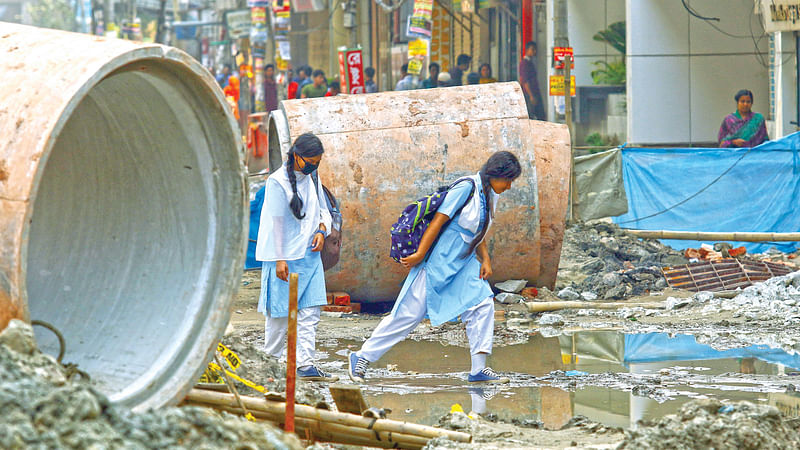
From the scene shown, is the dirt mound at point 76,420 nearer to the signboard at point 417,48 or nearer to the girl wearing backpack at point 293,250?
the girl wearing backpack at point 293,250

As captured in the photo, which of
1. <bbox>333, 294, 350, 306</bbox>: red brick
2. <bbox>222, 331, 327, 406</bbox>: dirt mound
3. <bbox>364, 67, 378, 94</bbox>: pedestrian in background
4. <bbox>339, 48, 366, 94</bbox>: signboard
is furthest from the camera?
<bbox>364, 67, 378, 94</bbox>: pedestrian in background

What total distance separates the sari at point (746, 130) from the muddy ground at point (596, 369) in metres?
2.83

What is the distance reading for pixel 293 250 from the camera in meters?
7.13

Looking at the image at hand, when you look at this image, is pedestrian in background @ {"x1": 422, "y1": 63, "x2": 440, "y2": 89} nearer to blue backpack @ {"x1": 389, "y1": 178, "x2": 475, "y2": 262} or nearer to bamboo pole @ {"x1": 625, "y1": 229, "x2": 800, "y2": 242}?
bamboo pole @ {"x1": 625, "y1": 229, "x2": 800, "y2": 242}

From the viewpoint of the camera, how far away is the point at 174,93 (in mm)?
4527

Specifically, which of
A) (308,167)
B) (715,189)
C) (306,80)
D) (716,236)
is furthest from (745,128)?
(306,80)

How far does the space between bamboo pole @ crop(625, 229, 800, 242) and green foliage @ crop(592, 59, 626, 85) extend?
25.8 feet

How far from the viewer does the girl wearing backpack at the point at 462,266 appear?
270 inches

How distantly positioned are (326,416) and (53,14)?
268ft

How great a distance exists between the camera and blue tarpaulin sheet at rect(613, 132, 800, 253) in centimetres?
1198

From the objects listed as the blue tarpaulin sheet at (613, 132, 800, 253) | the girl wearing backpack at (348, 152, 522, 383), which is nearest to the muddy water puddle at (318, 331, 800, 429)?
the girl wearing backpack at (348, 152, 522, 383)

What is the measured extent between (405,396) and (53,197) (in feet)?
8.17

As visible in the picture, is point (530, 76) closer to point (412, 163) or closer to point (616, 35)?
point (616, 35)

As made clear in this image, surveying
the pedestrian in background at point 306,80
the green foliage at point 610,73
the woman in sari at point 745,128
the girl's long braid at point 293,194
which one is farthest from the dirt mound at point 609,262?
the pedestrian in background at point 306,80
